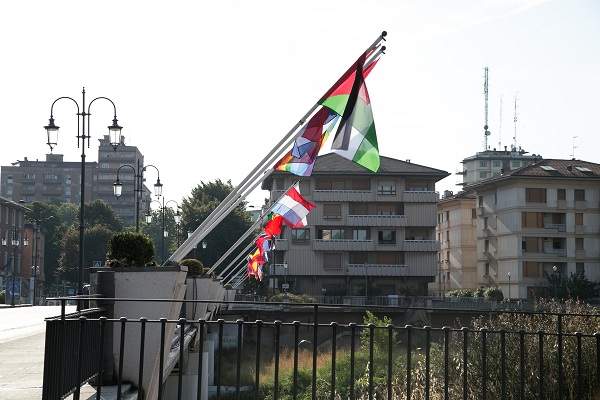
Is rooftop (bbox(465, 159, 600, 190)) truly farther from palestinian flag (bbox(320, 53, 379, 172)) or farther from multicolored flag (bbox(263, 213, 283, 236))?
palestinian flag (bbox(320, 53, 379, 172))

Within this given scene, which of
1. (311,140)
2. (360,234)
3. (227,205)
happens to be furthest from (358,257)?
(311,140)

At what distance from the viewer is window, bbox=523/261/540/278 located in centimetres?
9012

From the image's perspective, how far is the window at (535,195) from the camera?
92000 millimetres

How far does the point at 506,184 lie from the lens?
93.4 metres

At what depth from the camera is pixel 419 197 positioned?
298ft

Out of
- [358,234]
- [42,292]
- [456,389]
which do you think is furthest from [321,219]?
[456,389]

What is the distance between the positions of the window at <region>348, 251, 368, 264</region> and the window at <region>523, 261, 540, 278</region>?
48.3ft

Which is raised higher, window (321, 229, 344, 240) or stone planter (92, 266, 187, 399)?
window (321, 229, 344, 240)

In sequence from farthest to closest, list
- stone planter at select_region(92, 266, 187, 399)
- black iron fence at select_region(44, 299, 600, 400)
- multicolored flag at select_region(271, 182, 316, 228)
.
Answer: multicolored flag at select_region(271, 182, 316, 228) → stone planter at select_region(92, 266, 187, 399) → black iron fence at select_region(44, 299, 600, 400)

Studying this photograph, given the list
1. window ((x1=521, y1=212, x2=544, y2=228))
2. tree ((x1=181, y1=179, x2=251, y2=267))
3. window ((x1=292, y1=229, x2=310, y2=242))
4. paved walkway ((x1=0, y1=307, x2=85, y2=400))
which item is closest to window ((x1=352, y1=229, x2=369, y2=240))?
window ((x1=292, y1=229, x2=310, y2=242))

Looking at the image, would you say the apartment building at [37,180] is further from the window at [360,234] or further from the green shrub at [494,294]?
the green shrub at [494,294]

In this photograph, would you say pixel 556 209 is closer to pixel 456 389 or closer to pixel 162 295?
pixel 456 389

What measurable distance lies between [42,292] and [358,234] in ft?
160

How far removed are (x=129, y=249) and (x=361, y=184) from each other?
256ft
